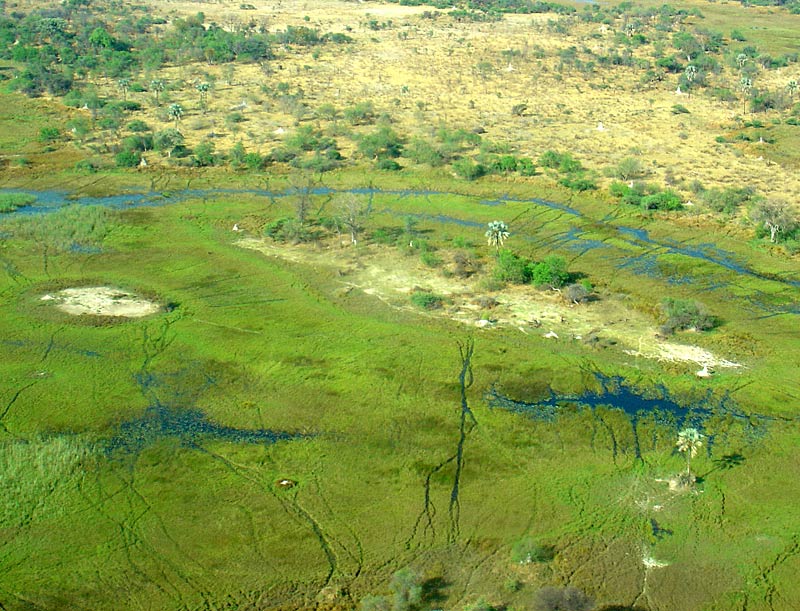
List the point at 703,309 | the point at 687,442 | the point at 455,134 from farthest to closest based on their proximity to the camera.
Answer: the point at 455,134 < the point at 703,309 < the point at 687,442

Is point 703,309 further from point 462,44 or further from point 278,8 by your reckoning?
point 278,8

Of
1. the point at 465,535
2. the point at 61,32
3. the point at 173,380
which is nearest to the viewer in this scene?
the point at 465,535

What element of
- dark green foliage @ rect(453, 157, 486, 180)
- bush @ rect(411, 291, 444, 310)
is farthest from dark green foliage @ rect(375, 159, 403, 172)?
bush @ rect(411, 291, 444, 310)

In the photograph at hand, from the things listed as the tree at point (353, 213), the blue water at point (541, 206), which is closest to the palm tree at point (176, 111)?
the blue water at point (541, 206)

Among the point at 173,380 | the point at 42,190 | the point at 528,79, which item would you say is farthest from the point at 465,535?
the point at 528,79

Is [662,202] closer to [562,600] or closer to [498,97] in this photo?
[498,97]

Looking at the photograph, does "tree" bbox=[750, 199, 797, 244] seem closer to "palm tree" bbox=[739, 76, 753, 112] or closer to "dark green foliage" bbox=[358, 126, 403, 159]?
"dark green foliage" bbox=[358, 126, 403, 159]

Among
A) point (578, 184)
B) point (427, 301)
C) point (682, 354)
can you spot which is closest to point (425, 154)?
point (578, 184)
